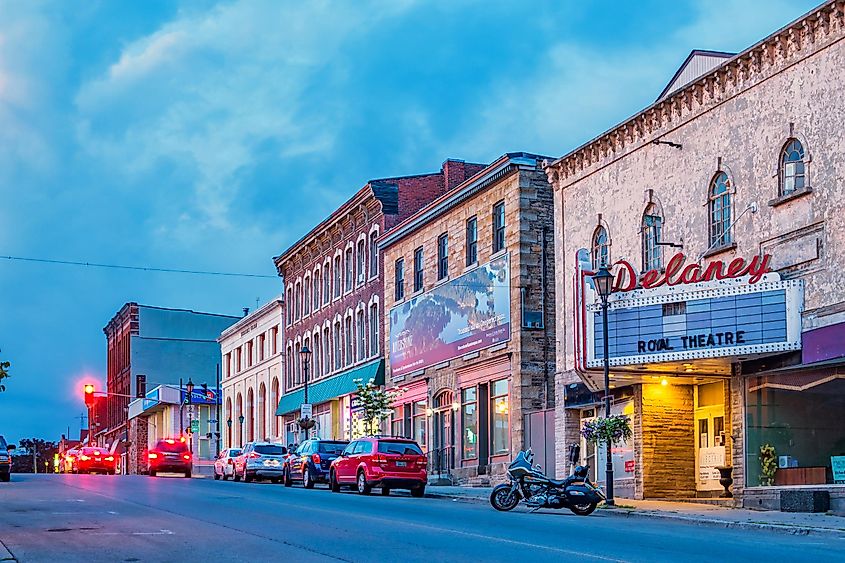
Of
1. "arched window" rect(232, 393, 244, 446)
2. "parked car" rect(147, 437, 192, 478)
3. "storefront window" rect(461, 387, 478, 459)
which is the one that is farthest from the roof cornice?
"arched window" rect(232, 393, 244, 446)

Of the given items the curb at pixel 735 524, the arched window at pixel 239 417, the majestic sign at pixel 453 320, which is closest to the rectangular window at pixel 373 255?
the majestic sign at pixel 453 320

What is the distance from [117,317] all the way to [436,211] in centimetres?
6741

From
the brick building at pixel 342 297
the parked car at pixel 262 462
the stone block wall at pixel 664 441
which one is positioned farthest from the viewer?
the brick building at pixel 342 297

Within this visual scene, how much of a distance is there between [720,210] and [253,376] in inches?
1879

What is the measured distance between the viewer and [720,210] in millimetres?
30203

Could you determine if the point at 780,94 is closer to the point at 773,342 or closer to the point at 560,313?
the point at 773,342

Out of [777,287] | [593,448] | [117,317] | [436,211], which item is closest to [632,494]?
[593,448]

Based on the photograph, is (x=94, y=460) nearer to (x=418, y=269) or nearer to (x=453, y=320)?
(x=418, y=269)

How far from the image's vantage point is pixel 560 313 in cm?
3725

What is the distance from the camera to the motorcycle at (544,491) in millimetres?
26000

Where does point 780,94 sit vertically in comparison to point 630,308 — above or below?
above

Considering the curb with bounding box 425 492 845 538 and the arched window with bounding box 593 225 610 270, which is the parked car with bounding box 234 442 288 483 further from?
the curb with bounding box 425 492 845 538

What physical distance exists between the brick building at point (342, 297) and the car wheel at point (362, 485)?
15921 mm

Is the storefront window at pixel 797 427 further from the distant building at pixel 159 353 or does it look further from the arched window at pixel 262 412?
the distant building at pixel 159 353
